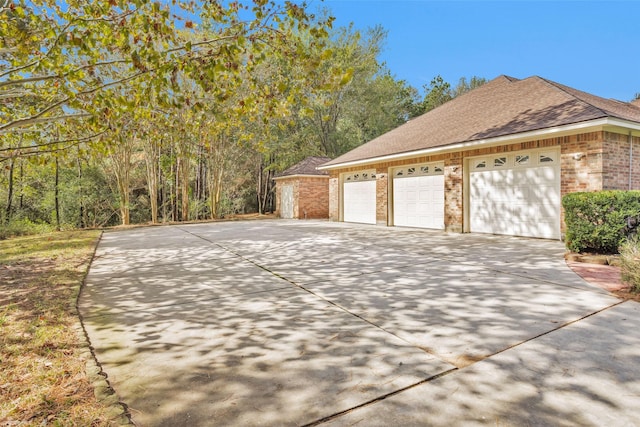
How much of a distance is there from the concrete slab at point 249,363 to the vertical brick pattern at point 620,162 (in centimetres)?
818

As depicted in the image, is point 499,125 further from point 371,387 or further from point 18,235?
point 18,235

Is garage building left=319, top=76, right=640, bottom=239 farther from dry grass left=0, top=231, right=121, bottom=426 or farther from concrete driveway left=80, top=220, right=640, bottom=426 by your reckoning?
dry grass left=0, top=231, right=121, bottom=426

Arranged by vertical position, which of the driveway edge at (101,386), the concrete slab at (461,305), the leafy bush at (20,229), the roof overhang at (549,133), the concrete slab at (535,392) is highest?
the roof overhang at (549,133)

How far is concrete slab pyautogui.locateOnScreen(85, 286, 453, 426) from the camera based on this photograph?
78.4 inches

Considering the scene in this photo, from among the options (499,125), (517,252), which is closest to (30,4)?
(517,252)

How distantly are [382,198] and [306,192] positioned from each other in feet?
24.0

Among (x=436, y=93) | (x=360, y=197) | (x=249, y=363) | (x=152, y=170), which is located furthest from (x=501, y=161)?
(x=436, y=93)

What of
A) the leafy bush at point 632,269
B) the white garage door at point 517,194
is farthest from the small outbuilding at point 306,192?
the leafy bush at point 632,269

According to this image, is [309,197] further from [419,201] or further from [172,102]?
[172,102]

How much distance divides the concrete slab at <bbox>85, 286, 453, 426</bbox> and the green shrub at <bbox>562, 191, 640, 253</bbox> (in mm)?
5544

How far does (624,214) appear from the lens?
20.2 ft

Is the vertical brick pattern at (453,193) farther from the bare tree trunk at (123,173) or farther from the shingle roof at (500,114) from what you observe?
the bare tree trunk at (123,173)

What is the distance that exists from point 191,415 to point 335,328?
153 cm

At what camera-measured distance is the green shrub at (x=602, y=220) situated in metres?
6.23
